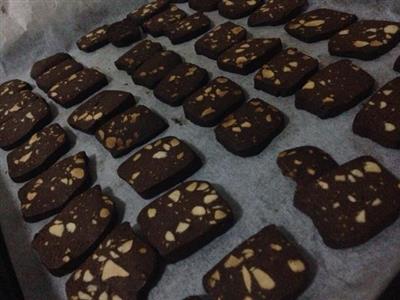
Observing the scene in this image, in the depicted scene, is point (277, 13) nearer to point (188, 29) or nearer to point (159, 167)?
point (188, 29)

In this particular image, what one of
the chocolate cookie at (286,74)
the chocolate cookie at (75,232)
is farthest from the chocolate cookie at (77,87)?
the chocolate cookie at (286,74)

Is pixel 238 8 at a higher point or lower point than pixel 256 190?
higher

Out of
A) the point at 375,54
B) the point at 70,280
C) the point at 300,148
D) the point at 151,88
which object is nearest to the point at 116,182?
the point at 70,280

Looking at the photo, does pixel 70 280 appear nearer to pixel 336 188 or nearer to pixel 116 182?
pixel 116 182

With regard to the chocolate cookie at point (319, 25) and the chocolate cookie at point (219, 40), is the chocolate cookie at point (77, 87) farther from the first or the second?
the chocolate cookie at point (319, 25)

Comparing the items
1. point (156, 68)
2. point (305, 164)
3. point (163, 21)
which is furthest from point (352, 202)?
point (163, 21)

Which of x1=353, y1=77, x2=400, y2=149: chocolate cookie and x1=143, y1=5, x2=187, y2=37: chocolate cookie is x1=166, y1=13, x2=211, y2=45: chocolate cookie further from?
x1=353, y1=77, x2=400, y2=149: chocolate cookie
